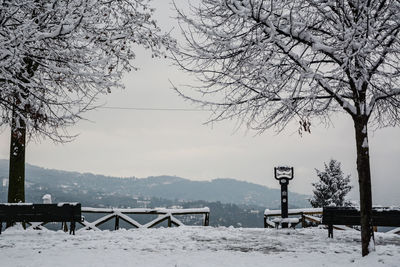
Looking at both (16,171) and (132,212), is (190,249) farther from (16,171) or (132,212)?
(16,171)

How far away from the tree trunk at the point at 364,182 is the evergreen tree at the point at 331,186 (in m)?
28.4

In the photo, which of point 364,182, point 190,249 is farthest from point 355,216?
point 190,249

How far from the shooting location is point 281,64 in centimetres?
807

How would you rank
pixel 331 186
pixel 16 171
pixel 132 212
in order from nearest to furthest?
pixel 16 171, pixel 132 212, pixel 331 186

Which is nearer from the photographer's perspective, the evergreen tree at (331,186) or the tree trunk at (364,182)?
the tree trunk at (364,182)

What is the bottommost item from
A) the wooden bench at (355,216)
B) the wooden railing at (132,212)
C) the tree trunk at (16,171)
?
the wooden railing at (132,212)

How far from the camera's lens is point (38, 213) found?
1067 centimetres

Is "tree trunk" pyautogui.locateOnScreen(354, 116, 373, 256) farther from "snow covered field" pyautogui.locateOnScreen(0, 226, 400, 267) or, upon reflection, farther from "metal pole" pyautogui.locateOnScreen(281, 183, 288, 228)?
"metal pole" pyautogui.locateOnScreen(281, 183, 288, 228)

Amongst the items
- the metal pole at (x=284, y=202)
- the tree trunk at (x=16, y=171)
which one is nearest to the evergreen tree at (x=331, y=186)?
the metal pole at (x=284, y=202)

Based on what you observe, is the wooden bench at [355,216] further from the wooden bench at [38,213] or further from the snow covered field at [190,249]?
the wooden bench at [38,213]

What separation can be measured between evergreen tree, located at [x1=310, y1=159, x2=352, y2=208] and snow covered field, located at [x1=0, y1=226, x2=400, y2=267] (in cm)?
2497

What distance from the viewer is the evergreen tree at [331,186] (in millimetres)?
35375

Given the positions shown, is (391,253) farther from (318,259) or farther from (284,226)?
(284,226)

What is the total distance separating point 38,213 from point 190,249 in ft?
15.2
